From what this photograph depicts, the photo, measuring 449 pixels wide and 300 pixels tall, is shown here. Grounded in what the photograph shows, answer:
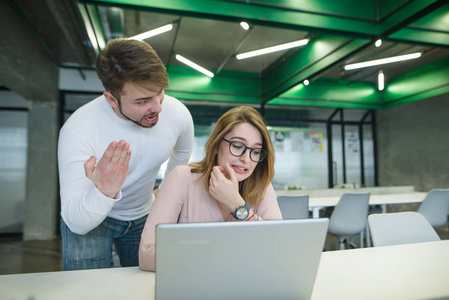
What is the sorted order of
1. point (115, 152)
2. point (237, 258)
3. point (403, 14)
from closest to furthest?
point (237, 258) < point (115, 152) < point (403, 14)

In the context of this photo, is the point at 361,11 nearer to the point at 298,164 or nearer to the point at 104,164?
the point at 104,164

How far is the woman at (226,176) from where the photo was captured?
124cm

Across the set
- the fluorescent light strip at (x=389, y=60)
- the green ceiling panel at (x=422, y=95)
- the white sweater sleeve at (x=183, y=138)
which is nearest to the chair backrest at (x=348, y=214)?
the fluorescent light strip at (x=389, y=60)

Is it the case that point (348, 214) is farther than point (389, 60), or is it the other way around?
point (389, 60)

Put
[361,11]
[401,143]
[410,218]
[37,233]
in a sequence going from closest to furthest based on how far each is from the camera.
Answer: [410,218], [361,11], [37,233], [401,143]

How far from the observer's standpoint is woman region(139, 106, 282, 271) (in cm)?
124

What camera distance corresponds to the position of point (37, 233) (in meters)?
4.78

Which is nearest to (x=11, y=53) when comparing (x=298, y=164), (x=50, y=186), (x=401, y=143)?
(x=50, y=186)

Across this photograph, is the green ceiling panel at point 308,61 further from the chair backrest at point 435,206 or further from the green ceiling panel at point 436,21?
the chair backrest at point 435,206

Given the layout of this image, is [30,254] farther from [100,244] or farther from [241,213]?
[241,213]

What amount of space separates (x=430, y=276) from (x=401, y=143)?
6779mm

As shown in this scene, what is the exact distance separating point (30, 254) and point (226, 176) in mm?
3988

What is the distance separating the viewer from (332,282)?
936 millimetres

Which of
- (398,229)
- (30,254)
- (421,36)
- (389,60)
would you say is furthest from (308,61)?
(30,254)
